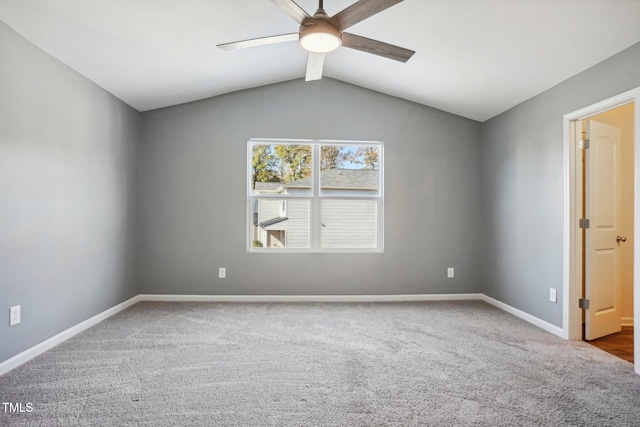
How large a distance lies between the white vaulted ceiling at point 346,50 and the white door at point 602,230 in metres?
0.75

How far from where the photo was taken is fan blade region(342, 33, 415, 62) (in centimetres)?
216

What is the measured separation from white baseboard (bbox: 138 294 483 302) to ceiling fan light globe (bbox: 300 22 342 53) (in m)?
3.00

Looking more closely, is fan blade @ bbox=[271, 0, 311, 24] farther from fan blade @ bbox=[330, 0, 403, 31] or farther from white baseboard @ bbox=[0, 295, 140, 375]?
white baseboard @ bbox=[0, 295, 140, 375]

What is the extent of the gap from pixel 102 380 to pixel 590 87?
4.29 m

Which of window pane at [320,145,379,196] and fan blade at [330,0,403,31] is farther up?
fan blade at [330,0,403,31]

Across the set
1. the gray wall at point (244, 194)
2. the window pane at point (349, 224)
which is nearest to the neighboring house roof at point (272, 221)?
the gray wall at point (244, 194)

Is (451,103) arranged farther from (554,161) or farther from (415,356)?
(415,356)

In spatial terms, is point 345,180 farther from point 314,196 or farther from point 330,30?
point 330,30

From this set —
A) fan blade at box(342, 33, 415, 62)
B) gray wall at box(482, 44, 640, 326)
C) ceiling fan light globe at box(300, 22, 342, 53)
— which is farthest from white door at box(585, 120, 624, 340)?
ceiling fan light globe at box(300, 22, 342, 53)

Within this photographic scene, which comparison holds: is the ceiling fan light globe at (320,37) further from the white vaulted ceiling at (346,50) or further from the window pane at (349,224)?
the window pane at (349,224)

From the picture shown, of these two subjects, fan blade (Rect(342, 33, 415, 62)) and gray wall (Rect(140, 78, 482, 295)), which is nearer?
fan blade (Rect(342, 33, 415, 62))

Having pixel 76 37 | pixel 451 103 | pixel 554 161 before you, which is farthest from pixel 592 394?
pixel 76 37

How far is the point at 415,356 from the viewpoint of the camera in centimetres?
261

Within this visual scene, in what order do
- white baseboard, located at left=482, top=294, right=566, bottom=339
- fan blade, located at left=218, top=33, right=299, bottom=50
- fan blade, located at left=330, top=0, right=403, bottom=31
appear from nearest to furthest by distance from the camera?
fan blade, located at left=330, top=0, right=403, bottom=31 → fan blade, located at left=218, top=33, right=299, bottom=50 → white baseboard, located at left=482, top=294, right=566, bottom=339
